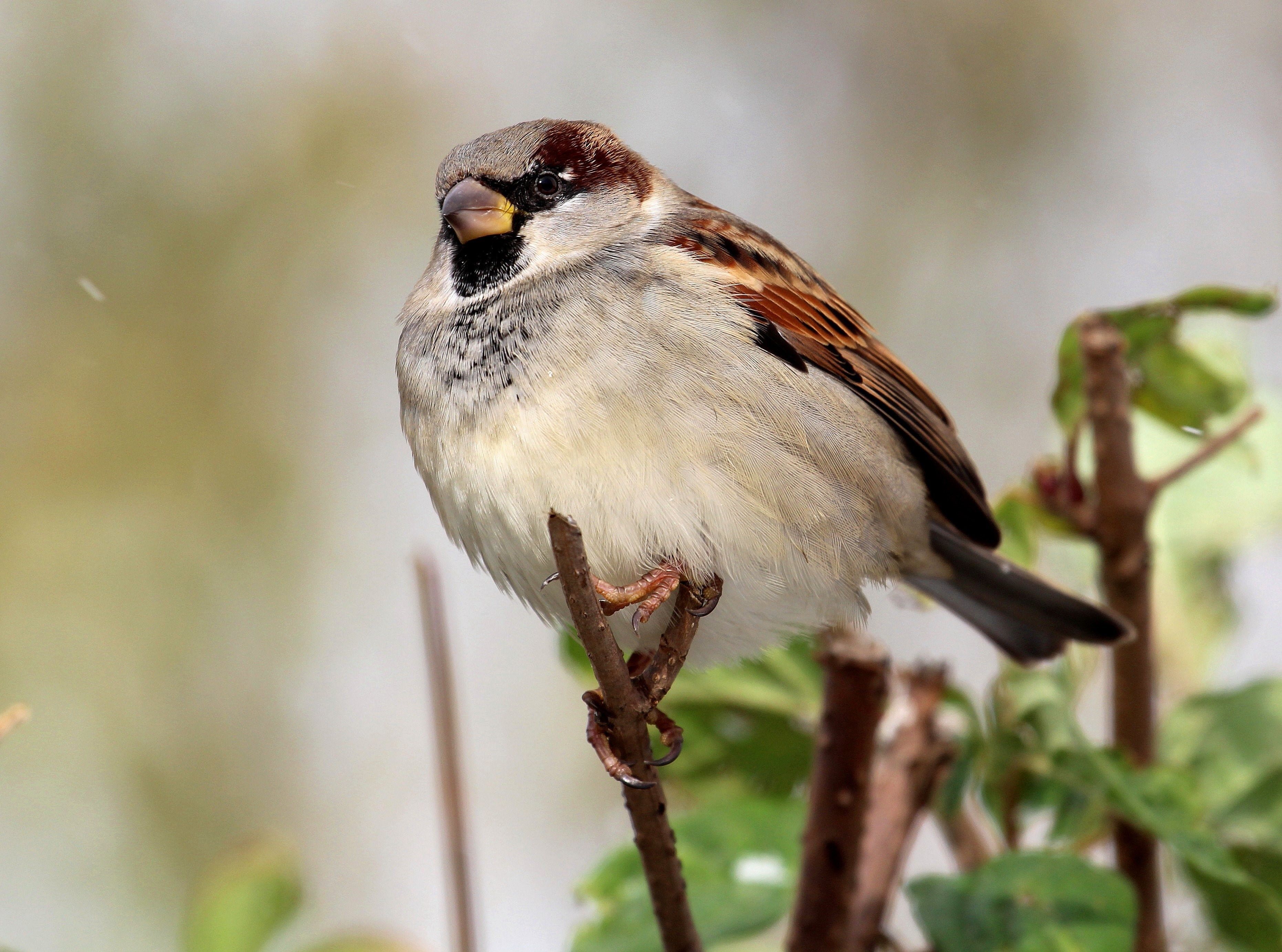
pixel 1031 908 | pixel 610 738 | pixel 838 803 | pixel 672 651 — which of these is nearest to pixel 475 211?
pixel 672 651

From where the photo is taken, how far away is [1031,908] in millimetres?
1794

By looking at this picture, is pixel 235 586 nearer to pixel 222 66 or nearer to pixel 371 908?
pixel 371 908

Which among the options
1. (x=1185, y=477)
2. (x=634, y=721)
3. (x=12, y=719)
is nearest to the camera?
(x=12, y=719)

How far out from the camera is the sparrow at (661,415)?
6.18 feet

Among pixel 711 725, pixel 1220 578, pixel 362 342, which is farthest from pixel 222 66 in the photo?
pixel 1220 578

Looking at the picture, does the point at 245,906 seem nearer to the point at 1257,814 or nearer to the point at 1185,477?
the point at 1257,814

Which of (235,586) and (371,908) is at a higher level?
(235,586)

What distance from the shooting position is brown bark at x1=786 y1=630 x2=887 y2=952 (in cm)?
169

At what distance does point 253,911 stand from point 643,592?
67 centimetres

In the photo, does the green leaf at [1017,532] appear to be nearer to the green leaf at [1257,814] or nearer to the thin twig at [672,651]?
the green leaf at [1257,814]

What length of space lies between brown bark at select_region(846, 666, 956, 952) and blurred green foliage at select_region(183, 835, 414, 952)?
0.66 m

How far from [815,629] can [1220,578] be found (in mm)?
877

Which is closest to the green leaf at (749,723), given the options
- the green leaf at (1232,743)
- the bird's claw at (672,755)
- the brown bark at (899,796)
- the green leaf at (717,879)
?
the green leaf at (717,879)

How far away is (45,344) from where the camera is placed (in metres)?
5.02
